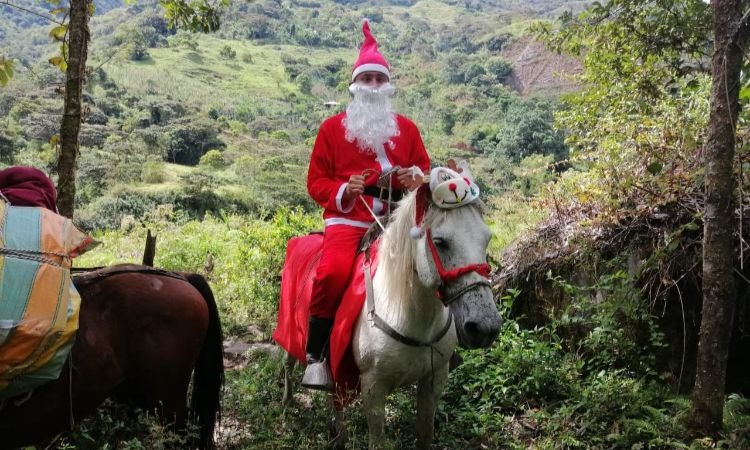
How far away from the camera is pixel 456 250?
247 centimetres

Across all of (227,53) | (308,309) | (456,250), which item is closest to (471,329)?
(456,250)

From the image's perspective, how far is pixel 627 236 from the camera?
13.8 feet

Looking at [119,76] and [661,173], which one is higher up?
[119,76]

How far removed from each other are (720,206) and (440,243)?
1.58 metres

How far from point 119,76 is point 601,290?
66199mm

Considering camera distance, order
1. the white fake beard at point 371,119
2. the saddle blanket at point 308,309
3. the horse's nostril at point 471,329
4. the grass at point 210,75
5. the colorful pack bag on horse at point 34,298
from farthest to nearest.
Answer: the grass at point 210,75, the white fake beard at point 371,119, the saddle blanket at point 308,309, the colorful pack bag on horse at point 34,298, the horse's nostril at point 471,329

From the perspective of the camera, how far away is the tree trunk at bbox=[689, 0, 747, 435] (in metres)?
2.81

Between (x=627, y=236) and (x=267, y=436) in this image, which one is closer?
(x=267, y=436)

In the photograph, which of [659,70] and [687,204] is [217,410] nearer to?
[687,204]

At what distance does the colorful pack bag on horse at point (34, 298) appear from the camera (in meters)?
2.46

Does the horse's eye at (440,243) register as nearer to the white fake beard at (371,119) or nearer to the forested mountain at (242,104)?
the white fake beard at (371,119)

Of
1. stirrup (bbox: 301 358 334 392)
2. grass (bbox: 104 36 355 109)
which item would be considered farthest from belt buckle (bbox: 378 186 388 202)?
grass (bbox: 104 36 355 109)

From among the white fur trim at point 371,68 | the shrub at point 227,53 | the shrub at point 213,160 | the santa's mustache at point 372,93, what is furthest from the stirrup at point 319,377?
Answer: the shrub at point 227,53

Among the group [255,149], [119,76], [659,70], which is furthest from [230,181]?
[119,76]
